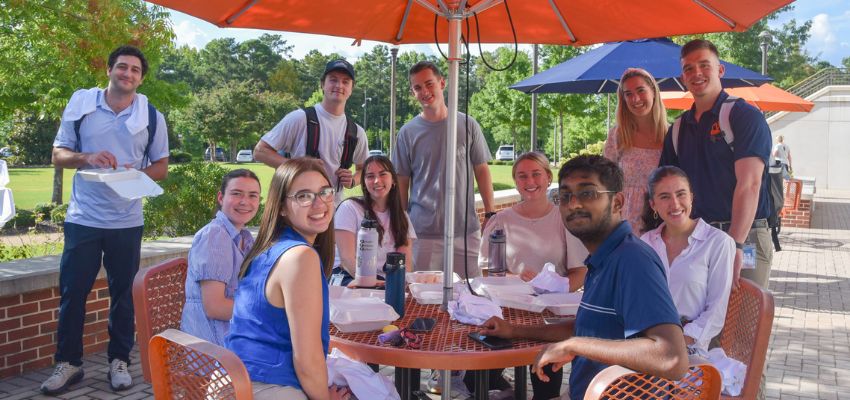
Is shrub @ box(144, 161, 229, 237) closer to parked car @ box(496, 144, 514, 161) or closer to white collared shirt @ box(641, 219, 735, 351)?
white collared shirt @ box(641, 219, 735, 351)

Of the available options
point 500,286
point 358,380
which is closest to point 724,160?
point 500,286

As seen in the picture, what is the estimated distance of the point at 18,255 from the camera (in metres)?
6.98

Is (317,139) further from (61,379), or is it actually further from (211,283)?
(61,379)

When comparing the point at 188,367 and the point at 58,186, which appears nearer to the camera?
the point at 188,367

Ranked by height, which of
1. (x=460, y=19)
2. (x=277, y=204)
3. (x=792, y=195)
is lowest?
(x=792, y=195)

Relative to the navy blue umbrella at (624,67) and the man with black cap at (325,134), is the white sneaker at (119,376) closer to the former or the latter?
the man with black cap at (325,134)

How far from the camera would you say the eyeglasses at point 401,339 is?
2430 mm

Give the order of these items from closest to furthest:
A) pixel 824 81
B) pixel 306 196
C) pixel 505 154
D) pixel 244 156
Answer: pixel 306 196, pixel 824 81, pixel 244 156, pixel 505 154

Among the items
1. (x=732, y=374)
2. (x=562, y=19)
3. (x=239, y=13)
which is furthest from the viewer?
(x=562, y=19)

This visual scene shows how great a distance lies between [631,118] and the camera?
4.15 metres

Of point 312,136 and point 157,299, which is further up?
point 312,136

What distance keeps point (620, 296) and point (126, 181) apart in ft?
9.77

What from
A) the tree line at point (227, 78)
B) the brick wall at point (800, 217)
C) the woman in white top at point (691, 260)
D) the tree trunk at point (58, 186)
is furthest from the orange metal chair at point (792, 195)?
the tree trunk at point (58, 186)

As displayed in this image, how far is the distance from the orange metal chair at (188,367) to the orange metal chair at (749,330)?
5.87 feet
